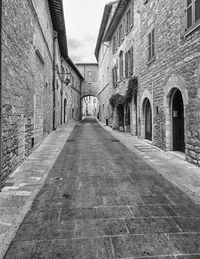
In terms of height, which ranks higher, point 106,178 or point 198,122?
point 198,122

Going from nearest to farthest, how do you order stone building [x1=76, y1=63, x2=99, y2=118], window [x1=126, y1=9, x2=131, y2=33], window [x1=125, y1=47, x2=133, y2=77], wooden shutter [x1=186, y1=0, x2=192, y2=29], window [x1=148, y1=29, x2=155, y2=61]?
1. wooden shutter [x1=186, y1=0, x2=192, y2=29]
2. window [x1=148, y1=29, x2=155, y2=61]
3. window [x1=125, y1=47, x2=133, y2=77]
4. window [x1=126, y1=9, x2=131, y2=33]
5. stone building [x1=76, y1=63, x2=99, y2=118]

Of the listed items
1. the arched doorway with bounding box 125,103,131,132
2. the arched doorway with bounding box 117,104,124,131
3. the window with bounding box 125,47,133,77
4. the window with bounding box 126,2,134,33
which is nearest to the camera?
the window with bounding box 126,2,134,33

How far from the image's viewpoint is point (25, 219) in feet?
8.34

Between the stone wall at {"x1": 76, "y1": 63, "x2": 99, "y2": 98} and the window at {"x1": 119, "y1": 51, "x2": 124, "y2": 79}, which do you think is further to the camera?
the stone wall at {"x1": 76, "y1": 63, "x2": 99, "y2": 98}

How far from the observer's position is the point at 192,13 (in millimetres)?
5332

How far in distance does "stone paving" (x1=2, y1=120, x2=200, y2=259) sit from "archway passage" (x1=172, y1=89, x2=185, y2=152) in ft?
10.7

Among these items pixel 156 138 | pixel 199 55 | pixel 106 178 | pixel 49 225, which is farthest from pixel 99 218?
pixel 156 138

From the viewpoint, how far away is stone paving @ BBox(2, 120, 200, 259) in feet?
6.38

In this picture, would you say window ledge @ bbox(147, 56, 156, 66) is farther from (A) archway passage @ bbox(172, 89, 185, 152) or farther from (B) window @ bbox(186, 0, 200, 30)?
(B) window @ bbox(186, 0, 200, 30)

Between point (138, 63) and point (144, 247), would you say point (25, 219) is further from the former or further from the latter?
point (138, 63)

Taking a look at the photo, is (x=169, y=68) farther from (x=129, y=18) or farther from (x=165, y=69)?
(x=129, y=18)

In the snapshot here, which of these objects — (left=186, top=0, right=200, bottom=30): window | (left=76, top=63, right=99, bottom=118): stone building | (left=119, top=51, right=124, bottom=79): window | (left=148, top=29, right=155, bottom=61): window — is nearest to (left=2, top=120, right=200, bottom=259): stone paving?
(left=186, top=0, right=200, bottom=30): window

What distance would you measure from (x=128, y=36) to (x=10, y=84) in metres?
10.7

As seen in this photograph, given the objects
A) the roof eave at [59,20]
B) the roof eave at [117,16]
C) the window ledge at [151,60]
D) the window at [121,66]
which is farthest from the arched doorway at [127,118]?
the roof eave at [59,20]
